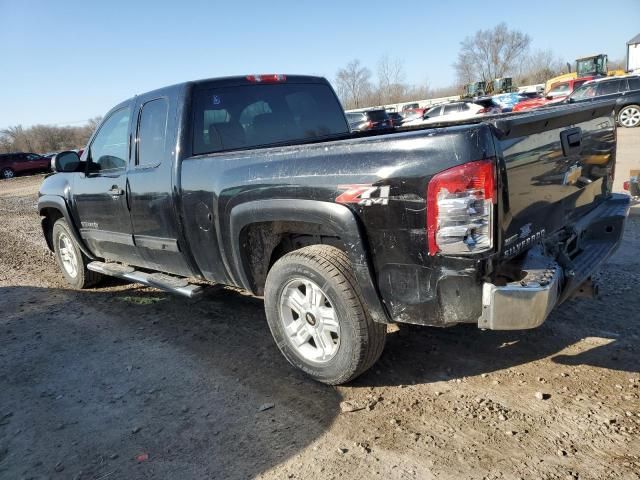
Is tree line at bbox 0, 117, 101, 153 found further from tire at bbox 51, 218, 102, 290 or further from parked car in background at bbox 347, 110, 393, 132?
tire at bbox 51, 218, 102, 290

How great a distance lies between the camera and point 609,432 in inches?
101

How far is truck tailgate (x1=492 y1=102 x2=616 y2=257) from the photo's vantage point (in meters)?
→ 2.46

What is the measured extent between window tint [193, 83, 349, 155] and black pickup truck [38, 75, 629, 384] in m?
0.01

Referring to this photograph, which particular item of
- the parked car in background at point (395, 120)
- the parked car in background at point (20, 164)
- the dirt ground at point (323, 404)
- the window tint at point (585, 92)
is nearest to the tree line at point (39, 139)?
the parked car in background at point (20, 164)

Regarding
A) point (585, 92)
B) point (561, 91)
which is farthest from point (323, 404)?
point (561, 91)

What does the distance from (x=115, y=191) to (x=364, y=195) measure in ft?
9.52

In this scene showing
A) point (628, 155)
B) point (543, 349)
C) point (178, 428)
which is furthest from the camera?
point (628, 155)

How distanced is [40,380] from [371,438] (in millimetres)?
2595

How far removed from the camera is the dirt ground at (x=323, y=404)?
Answer: 2510 mm

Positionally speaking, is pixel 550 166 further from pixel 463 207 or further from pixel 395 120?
pixel 395 120

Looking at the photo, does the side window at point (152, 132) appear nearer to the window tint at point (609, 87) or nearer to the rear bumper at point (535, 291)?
the rear bumper at point (535, 291)

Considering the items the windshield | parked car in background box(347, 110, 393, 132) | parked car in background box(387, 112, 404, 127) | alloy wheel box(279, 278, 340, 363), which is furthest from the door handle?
the windshield

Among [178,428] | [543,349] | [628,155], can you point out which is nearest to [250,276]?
[178,428]

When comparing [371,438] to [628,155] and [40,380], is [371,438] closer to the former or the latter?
[40,380]
